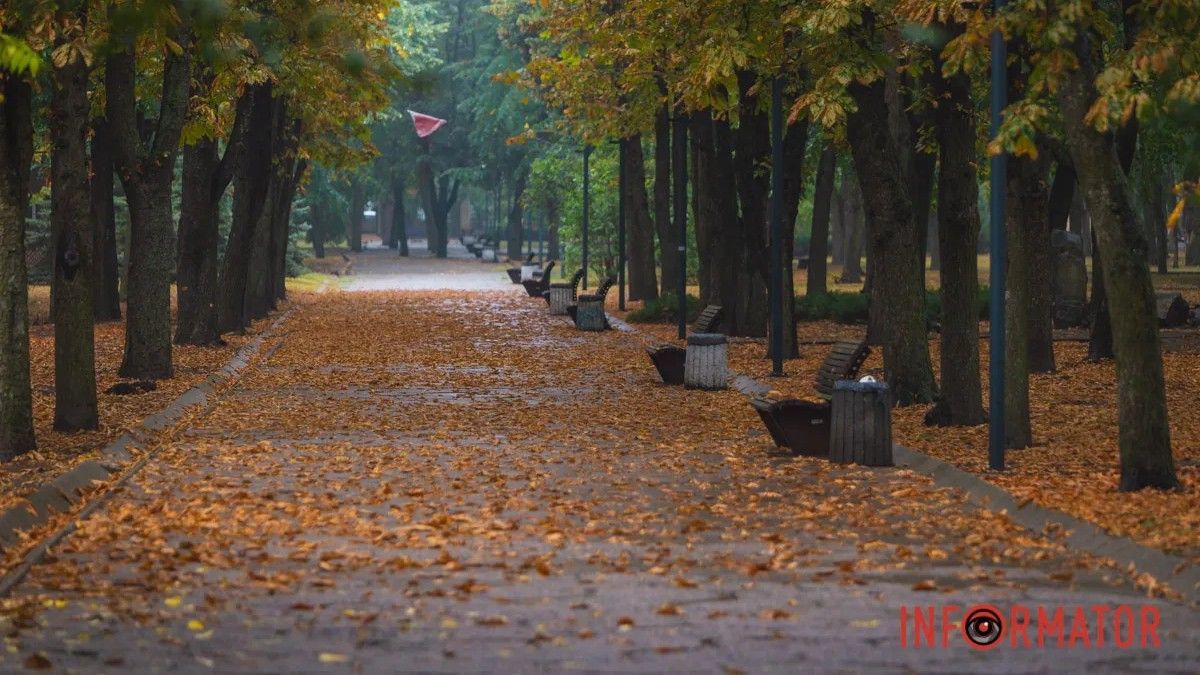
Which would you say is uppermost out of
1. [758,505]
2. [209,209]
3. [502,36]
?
[502,36]

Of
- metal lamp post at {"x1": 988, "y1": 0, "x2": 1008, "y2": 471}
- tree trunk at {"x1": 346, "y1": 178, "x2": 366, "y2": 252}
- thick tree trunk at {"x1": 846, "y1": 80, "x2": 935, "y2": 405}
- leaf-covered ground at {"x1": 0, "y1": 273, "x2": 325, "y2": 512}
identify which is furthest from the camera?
tree trunk at {"x1": 346, "y1": 178, "x2": 366, "y2": 252}

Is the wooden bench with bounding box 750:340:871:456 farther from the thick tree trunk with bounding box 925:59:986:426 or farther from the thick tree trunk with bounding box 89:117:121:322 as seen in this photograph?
the thick tree trunk with bounding box 89:117:121:322

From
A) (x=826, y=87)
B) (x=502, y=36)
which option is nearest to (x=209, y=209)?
(x=826, y=87)

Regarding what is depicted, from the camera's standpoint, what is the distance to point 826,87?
17891 mm

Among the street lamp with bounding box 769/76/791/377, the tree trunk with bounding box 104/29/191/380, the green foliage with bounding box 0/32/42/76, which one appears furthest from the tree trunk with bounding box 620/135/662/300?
the green foliage with bounding box 0/32/42/76

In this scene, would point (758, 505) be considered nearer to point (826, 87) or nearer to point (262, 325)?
point (826, 87)

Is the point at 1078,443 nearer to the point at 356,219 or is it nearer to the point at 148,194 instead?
the point at 148,194

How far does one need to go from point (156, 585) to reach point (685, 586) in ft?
8.86

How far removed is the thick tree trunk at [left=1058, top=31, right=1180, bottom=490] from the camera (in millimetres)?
13117

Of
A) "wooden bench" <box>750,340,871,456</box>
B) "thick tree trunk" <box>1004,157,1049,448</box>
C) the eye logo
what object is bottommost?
the eye logo

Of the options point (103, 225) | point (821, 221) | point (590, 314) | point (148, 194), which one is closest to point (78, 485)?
point (148, 194)

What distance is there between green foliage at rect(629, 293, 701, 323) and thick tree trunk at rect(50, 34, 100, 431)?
21305 mm

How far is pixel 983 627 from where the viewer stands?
865 cm

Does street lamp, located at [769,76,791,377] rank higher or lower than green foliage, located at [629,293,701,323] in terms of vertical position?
higher
